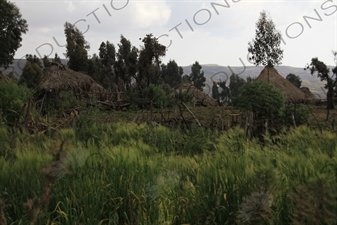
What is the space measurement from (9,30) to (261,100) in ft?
86.5

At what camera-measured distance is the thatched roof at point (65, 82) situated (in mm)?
19417

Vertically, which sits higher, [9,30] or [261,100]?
[9,30]

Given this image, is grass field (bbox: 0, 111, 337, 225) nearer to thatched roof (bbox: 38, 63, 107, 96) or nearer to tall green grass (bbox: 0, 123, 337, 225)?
tall green grass (bbox: 0, 123, 337, 225)

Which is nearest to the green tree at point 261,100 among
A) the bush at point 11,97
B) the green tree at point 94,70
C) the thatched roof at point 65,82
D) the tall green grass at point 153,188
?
the bush at point 11,97

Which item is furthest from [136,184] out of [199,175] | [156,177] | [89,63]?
[89,63]

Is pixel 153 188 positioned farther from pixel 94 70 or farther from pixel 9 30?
pixel 94 70

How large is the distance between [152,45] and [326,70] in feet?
46.0

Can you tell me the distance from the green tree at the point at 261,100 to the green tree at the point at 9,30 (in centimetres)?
2452

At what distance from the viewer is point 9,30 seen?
101 feet

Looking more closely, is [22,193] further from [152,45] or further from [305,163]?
[152,45]

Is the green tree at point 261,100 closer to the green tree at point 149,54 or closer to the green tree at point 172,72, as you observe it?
the green tree at point 149,54

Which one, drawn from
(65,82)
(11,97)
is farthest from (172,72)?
(11,97)

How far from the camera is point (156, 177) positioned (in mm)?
2188

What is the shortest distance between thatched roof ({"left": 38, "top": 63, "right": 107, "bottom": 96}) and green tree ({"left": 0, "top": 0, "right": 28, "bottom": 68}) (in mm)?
10696
